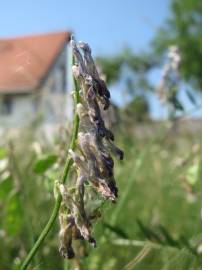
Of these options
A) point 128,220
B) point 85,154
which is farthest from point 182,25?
point 85,154

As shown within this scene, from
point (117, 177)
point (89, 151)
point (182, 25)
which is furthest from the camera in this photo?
point (182, 25)

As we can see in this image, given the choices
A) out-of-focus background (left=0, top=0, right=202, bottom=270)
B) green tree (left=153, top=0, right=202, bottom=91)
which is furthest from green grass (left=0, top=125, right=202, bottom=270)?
green tree (left=153, top=0, right=202, bottom=91)

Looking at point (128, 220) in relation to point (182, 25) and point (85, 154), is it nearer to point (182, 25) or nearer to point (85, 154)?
point (85, 154)

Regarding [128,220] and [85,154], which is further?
[128,220]

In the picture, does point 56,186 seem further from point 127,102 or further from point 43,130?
point 43,130

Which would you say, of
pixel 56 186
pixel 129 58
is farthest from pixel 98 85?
pixel 129 58

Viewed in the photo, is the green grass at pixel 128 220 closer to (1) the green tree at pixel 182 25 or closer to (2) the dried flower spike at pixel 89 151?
(2) the dried flower spike at pixel 89 151

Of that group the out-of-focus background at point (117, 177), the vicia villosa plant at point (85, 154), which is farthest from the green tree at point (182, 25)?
the vicia villosa plant at point (85, 154)

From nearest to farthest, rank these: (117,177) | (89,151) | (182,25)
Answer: (89,151), (117,177), (182,25)
